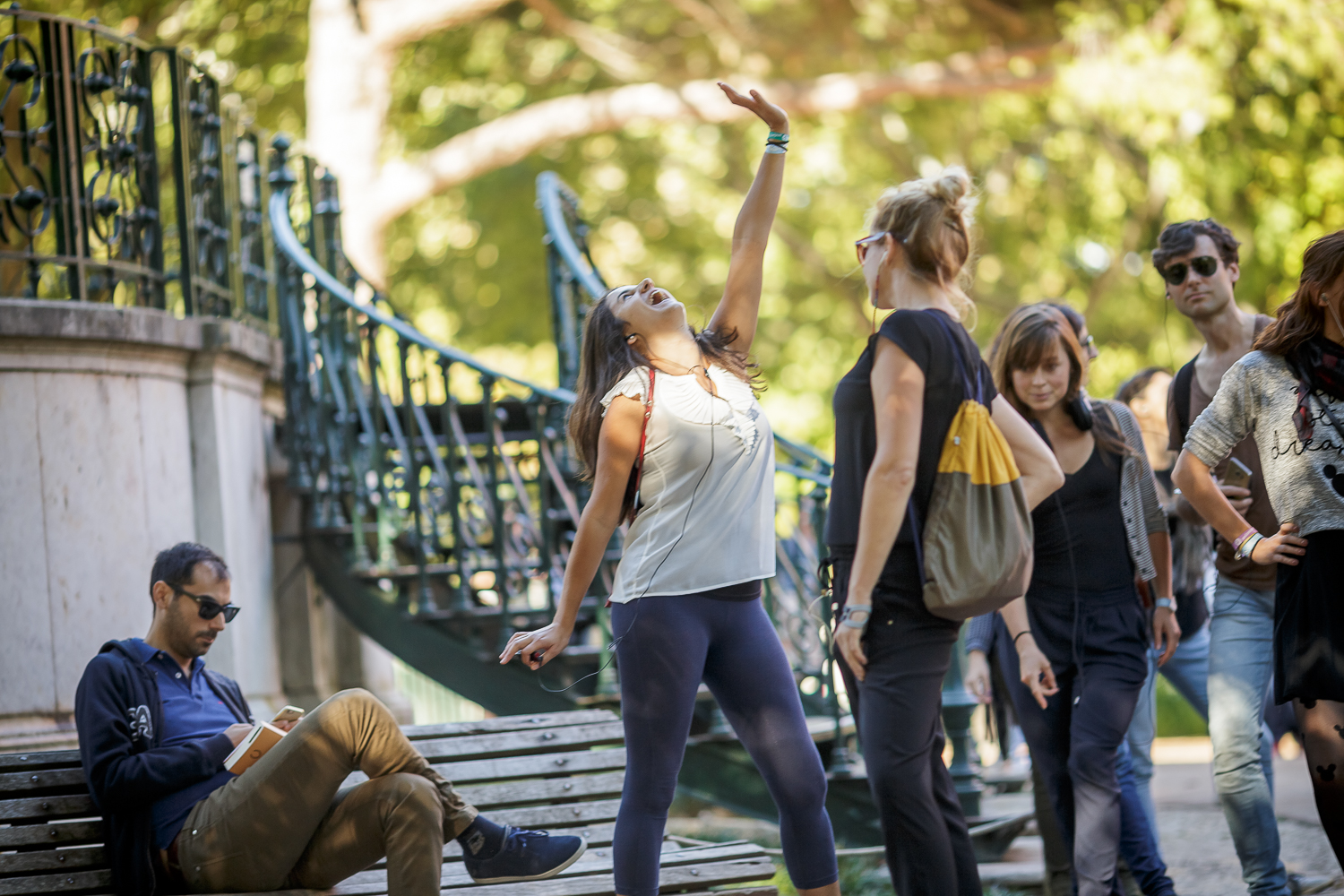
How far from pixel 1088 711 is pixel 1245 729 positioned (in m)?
0.48

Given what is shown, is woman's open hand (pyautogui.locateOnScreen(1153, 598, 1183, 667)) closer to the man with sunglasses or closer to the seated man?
the man with sunglasses

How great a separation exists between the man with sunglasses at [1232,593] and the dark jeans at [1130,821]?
0.27 metres

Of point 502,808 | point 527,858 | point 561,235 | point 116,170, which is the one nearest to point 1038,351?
point 527,858

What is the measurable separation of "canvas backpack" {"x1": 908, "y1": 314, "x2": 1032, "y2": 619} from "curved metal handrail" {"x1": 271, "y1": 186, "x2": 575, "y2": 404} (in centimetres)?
301

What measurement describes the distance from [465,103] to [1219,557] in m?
13.1

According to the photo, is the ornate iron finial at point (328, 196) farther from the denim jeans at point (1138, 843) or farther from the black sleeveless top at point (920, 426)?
the denim jeans at point (1138, 843)

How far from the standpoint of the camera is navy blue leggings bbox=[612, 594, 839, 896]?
334cm

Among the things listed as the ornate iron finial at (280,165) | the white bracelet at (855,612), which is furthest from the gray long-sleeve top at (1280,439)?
the ornate iron finial at (280,165)

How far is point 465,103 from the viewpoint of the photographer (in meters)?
16.0

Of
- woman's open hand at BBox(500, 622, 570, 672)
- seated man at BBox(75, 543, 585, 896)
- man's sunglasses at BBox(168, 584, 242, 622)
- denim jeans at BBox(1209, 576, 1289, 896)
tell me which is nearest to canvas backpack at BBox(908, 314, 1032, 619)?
woman's open hand at BBox(500, 622, 570, 672)

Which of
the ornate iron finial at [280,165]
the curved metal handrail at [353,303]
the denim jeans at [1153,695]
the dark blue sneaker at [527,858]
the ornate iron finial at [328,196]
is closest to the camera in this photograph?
the dark blue sneaker at [527,858]

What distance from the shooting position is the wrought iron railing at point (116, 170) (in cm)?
578

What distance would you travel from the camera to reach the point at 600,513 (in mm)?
3479

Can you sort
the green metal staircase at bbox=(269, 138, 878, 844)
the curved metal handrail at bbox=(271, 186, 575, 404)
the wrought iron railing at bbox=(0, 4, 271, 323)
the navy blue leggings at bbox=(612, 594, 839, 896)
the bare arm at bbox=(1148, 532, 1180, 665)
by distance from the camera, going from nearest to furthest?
the navy blue leggings at bbox=(612, 594, 839, 896), the bare arm at bbox=(1148, 532, 1180, 665), the wrought iron railing at bbox=(0, 4, 271, 323), the green metal staircase at bbox=(269, 138, 878, 844), the curved metal handrail at bbox=(271, 186, 575, 404)
